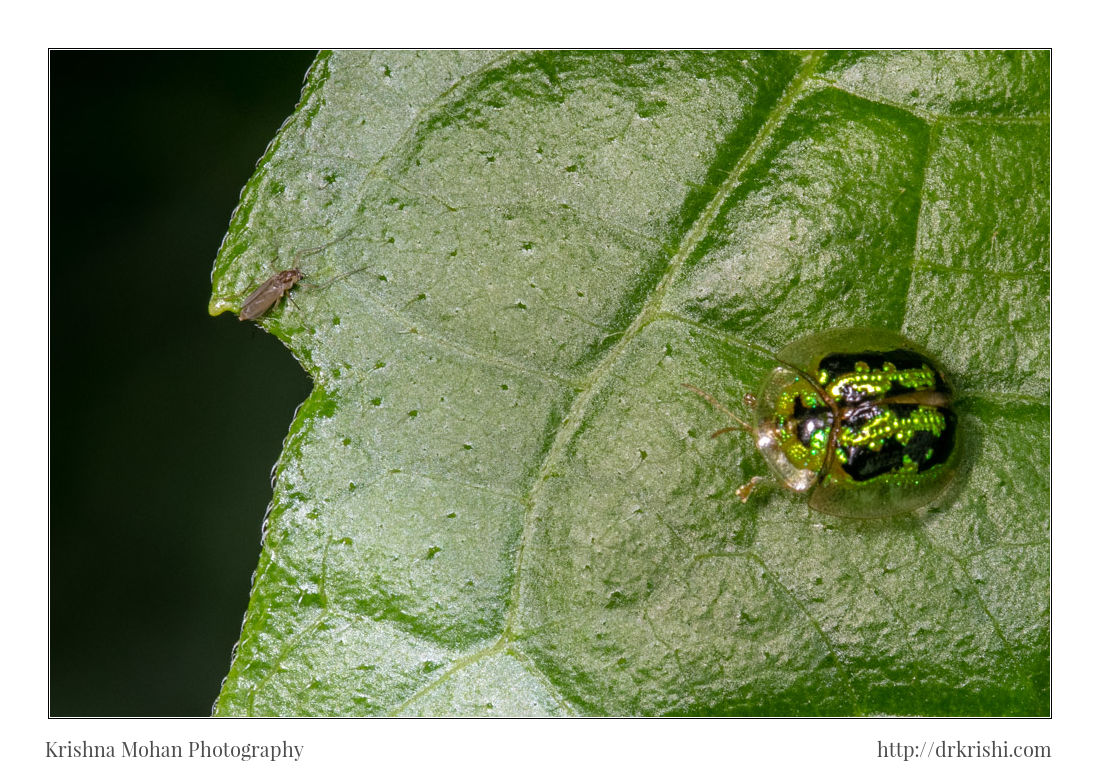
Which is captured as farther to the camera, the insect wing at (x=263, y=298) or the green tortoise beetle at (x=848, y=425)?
the green tortoise beetle at (x=848, y=425)

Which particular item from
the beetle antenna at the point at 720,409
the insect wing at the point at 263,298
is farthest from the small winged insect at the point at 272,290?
the beetle antenna at the point at 720,409

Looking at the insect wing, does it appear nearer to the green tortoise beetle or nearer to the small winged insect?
the small winged insect

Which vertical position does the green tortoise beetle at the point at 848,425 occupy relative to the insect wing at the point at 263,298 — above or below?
below

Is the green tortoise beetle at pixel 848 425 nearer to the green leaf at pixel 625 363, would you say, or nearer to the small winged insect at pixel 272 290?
the green leaf at pixel 625 363

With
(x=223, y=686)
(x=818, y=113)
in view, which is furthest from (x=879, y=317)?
(x=223, y=686)

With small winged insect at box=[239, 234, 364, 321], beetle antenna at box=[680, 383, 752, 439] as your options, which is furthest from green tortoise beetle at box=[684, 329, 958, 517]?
small winged insect at box=[239, 234, 364, 321]
